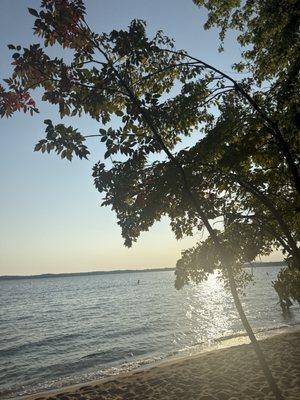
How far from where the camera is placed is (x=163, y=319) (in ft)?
170

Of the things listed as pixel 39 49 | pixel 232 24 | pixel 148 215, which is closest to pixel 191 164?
pixel 148 215

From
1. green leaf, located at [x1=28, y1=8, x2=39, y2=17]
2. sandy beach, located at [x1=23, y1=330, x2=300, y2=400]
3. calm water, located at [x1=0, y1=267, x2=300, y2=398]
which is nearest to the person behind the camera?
green leaf, located at [x1=28, y1=8, x2=39, y2=17]

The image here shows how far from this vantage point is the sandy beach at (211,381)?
46.0 ft

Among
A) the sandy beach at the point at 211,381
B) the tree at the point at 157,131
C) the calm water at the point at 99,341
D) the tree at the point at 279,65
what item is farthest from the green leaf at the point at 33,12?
the calm water at the point at 99,341

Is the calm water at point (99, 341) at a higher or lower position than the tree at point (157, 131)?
lower

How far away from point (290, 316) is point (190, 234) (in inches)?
1695

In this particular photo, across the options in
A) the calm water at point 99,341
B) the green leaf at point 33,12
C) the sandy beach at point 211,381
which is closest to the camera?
the green leaf at point 33,12

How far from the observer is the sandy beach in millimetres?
14031

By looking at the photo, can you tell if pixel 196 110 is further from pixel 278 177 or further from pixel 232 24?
pixel 232 24

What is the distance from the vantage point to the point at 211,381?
1638 cm

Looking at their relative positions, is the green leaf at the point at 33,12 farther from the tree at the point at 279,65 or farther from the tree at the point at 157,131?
the tree at the point at 279,65

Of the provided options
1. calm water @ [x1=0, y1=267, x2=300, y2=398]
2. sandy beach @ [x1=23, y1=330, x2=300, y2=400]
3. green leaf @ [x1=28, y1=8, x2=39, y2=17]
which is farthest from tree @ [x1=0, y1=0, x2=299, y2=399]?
calm water @ [x1=0, y1=267, x2=300, y2=398]

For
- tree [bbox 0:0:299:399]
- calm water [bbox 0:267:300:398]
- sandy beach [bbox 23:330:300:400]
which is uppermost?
tree [bbox 0:0:299:399]

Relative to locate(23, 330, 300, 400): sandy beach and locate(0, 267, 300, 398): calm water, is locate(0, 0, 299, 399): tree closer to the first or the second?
locate(23, 330, 300, 400): sandy beach
